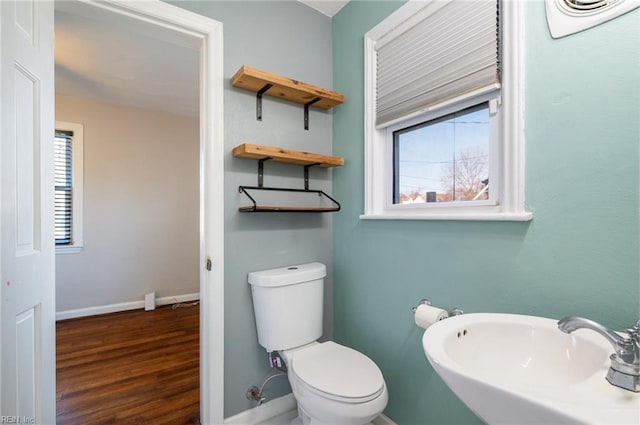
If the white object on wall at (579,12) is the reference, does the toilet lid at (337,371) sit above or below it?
below

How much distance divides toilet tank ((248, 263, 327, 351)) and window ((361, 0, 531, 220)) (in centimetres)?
52

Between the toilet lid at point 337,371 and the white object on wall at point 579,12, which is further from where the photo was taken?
the toilet lid at point 337,371

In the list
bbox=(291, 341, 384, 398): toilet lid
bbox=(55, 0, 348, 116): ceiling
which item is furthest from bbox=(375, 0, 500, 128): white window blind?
bbox=(291, 341, 384, 398): toilet lid

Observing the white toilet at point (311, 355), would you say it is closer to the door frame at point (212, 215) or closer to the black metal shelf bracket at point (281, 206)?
the door frame at point (212, 215)

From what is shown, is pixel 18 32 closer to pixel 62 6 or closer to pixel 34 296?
pixel 62 6

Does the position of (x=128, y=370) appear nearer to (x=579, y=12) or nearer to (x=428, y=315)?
(x=428, y=315)

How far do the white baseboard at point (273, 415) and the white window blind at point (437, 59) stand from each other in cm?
157

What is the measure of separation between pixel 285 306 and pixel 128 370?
1480mm

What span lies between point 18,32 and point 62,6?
A: 0.43 metres

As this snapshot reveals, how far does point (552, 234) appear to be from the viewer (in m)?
0.96

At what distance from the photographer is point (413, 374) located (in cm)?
140

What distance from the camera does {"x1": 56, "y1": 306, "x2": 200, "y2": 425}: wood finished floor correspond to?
169cm

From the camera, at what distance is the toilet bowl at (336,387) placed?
3.72 ft

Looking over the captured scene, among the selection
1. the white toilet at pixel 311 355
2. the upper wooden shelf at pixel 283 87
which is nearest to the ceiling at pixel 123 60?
the upper wooden shelf at pixel 283 87
